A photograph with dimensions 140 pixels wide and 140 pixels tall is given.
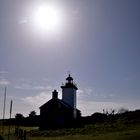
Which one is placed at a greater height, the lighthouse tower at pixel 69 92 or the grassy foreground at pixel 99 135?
the lighthouse tower at pixel 69 92

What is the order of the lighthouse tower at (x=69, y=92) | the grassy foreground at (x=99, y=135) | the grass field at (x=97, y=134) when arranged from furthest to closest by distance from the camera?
the lighthouse tower at (x=69, y=92)
the grass field at (x=97, y=134)
the grassy foreground at (x=99, y=135)

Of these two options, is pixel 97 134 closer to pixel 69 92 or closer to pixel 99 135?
pixel 99 135

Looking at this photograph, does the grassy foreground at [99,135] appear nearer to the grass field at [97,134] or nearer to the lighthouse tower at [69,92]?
the grass field at [97,134]

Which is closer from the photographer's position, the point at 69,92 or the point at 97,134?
the point at 97,134

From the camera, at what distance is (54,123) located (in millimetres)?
60250

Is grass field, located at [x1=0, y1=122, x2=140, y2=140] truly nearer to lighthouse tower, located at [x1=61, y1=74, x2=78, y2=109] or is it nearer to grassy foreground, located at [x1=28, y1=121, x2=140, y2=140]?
grassy foreground, located at [x1=28, y1=121, x2=140, y2=140]

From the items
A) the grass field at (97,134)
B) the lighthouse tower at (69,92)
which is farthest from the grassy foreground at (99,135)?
the lighthouse tower at (69,92)

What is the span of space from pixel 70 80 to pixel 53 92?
4837mm

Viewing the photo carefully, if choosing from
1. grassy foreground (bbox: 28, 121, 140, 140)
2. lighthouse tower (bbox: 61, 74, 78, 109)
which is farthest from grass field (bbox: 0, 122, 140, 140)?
lighthouse tower (bbox: 61, 74, 78, 109)

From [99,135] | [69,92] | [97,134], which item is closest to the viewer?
[99,135]

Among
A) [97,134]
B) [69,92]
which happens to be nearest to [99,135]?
[97,134]

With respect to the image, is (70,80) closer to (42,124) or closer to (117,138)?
(42,124)

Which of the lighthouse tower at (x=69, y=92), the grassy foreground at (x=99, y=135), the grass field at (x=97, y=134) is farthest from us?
the lighthouse tower at (x=69, y=92)

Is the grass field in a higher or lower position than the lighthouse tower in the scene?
lower
